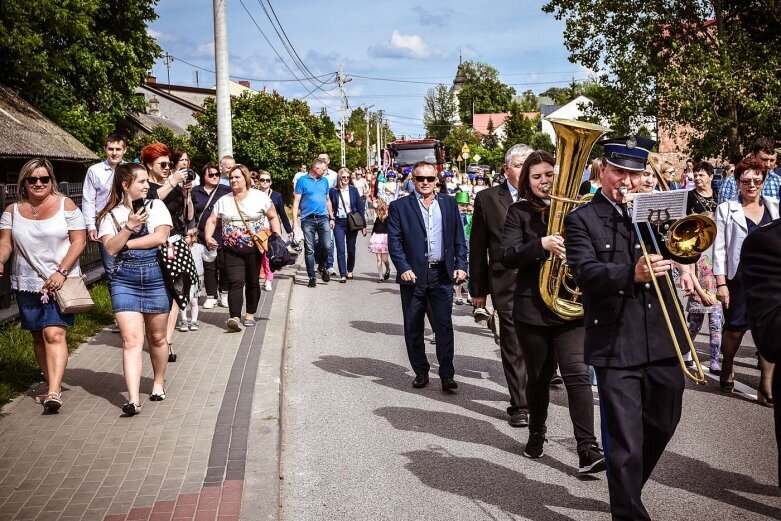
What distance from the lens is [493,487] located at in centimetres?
519

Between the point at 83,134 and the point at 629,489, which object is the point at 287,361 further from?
the point at 83,134

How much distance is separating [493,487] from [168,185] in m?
4.01

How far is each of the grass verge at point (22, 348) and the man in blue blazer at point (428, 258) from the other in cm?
324

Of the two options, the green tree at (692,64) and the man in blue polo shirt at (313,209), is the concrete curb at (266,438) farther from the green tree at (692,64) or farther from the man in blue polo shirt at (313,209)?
the green tree at (692,64)

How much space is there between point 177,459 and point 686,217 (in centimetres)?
343

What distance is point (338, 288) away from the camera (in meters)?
14.6

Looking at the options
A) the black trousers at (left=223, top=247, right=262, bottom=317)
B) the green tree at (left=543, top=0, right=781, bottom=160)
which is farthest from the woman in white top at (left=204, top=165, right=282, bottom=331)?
the green tree at (left=543, top=0, right=781, bottom=160)

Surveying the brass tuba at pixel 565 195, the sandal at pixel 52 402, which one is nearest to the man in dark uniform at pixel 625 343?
the brass tuba at pixel 565 195

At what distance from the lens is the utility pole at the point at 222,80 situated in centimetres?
1402

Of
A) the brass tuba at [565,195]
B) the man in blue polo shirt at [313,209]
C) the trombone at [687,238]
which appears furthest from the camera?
the man in blue polo shirt at [313,209]

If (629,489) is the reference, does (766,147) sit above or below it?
above

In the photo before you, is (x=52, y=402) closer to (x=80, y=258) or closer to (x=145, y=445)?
(x=145, y=445)

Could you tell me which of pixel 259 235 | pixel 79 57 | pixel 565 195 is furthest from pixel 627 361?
pixel 79 57

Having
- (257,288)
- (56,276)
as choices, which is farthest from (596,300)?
(257,288)
